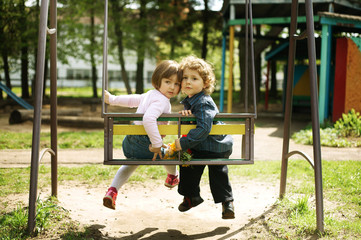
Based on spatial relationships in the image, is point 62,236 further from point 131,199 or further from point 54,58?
point 54,58

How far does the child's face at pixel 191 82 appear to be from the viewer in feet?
10.8

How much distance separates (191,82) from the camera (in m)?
3.30

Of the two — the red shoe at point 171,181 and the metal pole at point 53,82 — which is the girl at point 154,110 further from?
the metal pole at point 53,82

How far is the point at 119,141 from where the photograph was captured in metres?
8.17

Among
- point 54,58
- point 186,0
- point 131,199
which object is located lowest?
point 131,199

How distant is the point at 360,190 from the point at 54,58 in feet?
11.2

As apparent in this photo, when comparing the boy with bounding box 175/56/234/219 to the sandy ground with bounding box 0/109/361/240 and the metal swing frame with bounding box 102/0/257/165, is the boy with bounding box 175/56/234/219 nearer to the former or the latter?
the metal swing frame with bounding box 102/0/257/165

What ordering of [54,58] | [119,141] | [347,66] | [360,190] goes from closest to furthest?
[54,58] → [360,190] → [119,141] → [347,66]

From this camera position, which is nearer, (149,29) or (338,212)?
(338,212)

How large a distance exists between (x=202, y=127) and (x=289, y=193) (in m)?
Result: 1.87

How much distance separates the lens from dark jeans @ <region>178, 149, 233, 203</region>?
137 inches

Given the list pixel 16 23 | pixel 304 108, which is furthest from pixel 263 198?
pixel 16 23

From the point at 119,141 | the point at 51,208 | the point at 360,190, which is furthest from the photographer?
the point at 119,141

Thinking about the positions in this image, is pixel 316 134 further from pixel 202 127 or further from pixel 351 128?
pixel 351 128
